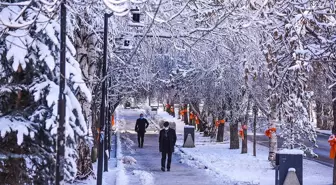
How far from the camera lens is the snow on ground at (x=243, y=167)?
16.7 m

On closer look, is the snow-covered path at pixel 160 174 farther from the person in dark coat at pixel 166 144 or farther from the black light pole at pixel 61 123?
the black light pole at pixel 61 123

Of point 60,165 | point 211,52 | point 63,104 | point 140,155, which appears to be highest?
point 211,52

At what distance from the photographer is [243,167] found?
20000 millimetres

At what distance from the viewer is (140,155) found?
25250mm

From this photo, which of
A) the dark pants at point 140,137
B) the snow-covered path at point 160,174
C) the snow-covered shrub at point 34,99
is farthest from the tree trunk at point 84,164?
the dark pants at point 140,137

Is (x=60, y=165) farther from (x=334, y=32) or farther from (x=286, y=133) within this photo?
(x=286, y=133)

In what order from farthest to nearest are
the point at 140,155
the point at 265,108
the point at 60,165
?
1. the point at 140,155
2. the point at 265,108
3. the point at 60,165

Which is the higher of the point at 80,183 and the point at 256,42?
the point at 256,42

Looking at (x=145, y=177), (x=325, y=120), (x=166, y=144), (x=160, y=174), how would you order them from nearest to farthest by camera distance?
(x=145, y=177) < (x=160, y=174) < (x=166, y=144) < (x=325, y=120)

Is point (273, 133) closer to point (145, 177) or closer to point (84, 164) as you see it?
point (145, 177)

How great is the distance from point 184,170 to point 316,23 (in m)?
10.1

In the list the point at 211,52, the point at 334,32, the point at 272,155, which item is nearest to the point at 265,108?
the point at 272,155

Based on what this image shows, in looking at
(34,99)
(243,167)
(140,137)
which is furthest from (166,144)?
(34,99)

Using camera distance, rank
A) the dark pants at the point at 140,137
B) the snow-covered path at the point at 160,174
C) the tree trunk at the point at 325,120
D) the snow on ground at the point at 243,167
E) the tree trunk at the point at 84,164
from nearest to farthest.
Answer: the tree trunk at the point at 84,164 → the snow-covered path at the point at 160,174 → the snow on ground at the point at 243,167 → the dark pants at the point at 140,137 → the tree trunk at the point at 325,120
